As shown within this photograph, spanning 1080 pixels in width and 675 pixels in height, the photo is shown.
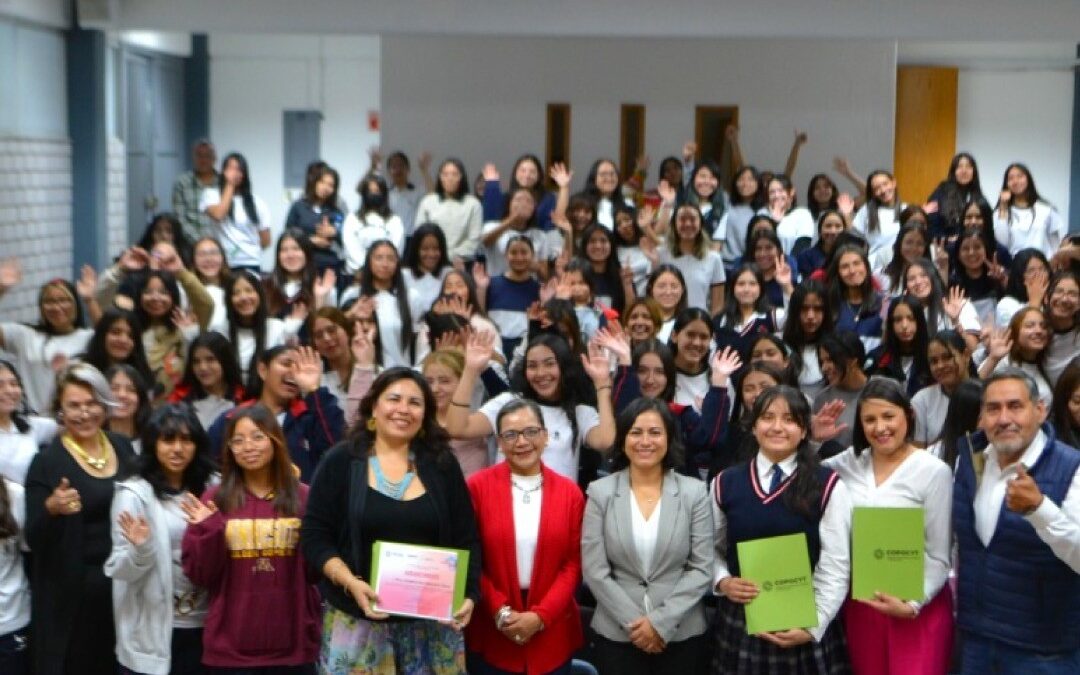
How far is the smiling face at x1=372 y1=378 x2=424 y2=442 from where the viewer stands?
4.52 metres

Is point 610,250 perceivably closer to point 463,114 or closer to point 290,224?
point 290,224

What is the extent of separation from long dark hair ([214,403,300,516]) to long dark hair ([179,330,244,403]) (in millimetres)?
1548

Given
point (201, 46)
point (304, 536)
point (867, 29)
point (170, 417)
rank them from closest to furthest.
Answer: point (304, 536) < point (170, 417) < point (867, 29) < point (201, 46)

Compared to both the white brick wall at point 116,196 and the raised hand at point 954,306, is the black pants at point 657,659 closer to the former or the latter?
the raised hand at point 954,306

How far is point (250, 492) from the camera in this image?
472 cm

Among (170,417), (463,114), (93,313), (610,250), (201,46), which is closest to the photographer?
(170,417)

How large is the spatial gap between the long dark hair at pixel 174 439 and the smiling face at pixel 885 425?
2267 millimetres

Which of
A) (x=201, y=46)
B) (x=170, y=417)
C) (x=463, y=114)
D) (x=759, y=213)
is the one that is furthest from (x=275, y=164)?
(x=170, y=417)

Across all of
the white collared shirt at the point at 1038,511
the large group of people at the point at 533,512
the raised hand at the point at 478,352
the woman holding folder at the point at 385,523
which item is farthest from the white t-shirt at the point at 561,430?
the white collared shirt at the point at 1038,511

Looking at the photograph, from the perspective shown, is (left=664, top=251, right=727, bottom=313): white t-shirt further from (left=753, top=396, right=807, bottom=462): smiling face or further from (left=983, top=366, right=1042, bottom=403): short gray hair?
(left=983, top=366, right=1042, bottom=403): short gray hair

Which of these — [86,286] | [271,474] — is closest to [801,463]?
[271,474]

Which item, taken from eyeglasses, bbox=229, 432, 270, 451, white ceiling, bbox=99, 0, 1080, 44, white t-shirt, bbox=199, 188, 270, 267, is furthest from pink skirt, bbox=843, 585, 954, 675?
white ceiling, bbox=99, 0, 1080, 44

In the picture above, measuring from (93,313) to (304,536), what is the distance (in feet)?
13.3

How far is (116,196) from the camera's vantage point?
12031 mm
